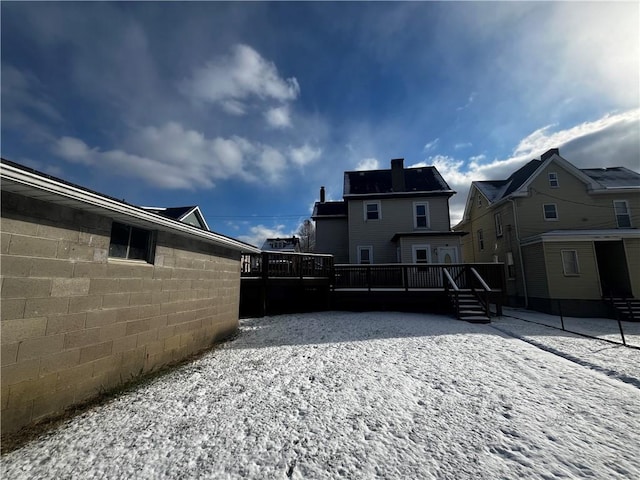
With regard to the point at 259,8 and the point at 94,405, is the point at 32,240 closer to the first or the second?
the point at 94,405

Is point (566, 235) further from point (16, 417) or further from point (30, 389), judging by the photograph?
point (16, 417)

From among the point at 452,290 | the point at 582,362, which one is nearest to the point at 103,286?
the point at 582,362

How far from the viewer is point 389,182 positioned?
18781 mm

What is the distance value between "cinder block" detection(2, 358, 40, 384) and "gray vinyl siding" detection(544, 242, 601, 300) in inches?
743

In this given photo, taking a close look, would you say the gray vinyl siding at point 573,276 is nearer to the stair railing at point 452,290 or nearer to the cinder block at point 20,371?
the stair railing at point 452,290

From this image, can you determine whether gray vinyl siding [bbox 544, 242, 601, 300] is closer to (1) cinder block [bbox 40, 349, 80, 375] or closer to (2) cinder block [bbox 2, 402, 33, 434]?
(1) cinder block [bbox 40, 349, 80, 375]

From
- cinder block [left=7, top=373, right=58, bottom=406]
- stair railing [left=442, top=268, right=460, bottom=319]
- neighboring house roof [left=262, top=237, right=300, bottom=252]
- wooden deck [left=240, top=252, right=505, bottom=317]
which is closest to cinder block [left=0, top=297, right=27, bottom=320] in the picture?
cinder block [left=7, top=373, right=58, bottom=406]

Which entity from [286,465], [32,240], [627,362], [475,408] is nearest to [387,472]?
[286,465]

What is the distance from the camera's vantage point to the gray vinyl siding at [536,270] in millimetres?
14117

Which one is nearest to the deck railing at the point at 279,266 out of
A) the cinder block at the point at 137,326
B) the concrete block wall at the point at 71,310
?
the concrete block wall at the point at 71,310

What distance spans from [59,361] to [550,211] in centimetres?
2242

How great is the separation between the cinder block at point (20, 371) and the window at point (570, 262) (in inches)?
772

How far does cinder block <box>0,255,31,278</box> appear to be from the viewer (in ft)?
9.20

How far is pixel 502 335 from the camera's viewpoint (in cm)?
779
